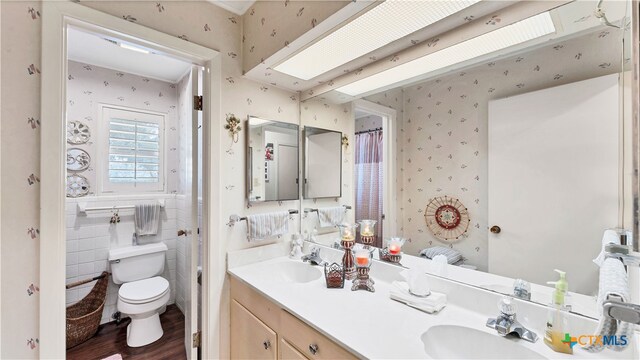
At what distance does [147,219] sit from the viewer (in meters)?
2.62

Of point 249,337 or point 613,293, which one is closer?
point 613,293

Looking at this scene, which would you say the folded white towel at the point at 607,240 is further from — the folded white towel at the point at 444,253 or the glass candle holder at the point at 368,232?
the glass candle holder at the point at 368,232

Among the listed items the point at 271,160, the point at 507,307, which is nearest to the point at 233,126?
the point at 271,160

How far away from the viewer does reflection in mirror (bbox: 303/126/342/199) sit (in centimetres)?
175

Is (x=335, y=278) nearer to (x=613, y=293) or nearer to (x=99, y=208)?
(x=613, y=293)

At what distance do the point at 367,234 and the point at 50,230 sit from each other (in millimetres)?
1476

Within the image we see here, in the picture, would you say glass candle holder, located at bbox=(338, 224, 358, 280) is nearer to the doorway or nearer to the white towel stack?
the doorway

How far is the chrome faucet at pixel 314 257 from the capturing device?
5.47ft

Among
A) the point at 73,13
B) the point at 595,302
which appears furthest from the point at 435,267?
the point at 73,13

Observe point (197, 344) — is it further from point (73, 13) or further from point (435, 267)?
point (73, 13)

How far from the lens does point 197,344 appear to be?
5.22ft

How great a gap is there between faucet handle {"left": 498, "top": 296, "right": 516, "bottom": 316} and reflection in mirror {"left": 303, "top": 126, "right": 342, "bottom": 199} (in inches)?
39.8

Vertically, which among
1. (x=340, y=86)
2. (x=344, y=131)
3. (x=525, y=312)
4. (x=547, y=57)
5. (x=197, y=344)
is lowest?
(x=197, y=344)

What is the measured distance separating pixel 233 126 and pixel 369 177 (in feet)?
2.88
